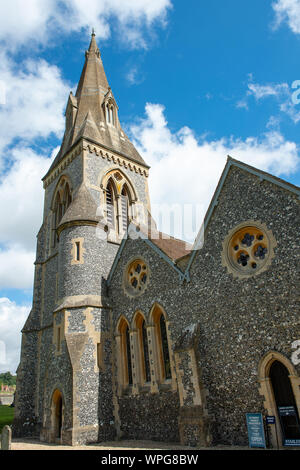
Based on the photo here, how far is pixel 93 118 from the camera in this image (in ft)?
75.5

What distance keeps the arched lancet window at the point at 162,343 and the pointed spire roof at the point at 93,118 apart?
38.8 feet

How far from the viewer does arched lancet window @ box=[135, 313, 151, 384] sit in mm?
12914

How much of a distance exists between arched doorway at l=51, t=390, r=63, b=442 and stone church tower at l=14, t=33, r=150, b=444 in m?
0.03

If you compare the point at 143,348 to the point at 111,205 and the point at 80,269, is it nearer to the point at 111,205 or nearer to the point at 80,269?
the point at 80,269

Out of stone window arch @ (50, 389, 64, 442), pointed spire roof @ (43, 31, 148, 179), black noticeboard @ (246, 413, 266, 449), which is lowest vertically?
black noticeboard @ (246, 413, 266, 449)

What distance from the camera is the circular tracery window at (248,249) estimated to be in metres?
9.85

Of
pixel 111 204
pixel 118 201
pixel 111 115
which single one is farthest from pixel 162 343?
pixel 111 115

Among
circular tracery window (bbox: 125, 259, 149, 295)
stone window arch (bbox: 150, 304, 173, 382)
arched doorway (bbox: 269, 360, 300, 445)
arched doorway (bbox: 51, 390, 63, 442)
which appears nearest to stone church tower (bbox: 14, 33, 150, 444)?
arched doorway (bbox: 51, 390, 63, 442)

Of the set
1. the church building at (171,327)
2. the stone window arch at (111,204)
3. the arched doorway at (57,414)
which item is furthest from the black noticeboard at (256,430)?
the stone window arch at (111,204)

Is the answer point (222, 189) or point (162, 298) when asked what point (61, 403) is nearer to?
point (162, 298)

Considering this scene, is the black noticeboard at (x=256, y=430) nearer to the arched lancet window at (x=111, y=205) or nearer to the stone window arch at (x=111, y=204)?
the stone window arch at (x=111, y=204)

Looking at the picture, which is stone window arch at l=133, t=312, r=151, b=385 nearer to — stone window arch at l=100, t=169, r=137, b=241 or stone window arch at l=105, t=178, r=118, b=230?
stone window arch at l=100, t=169, r=137, b=241
